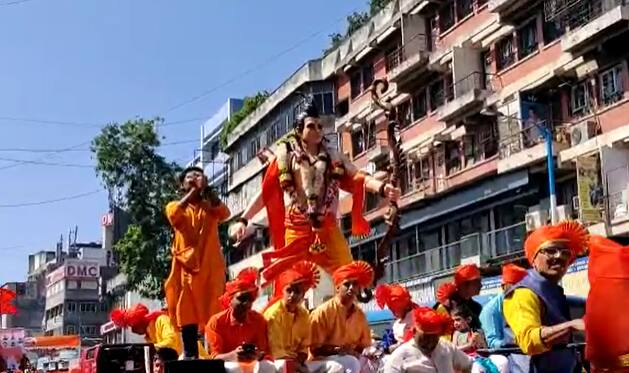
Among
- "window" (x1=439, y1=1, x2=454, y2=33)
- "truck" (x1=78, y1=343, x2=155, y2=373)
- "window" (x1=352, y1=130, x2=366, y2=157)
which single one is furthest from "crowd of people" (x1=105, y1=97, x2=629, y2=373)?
"window" (x1=352, y1=130, x2=366, y2=157)

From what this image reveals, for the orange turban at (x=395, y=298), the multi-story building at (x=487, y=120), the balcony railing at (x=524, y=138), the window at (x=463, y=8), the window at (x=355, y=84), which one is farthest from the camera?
the window at (x=355, y=84)

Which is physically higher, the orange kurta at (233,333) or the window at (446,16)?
the window at (446,16)

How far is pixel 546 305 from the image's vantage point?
4516mm

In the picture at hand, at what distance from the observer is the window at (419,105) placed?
31.2 metres

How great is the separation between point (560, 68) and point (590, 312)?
68.1 ft

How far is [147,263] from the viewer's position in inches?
1240

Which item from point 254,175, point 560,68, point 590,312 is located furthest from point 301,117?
point 254,175

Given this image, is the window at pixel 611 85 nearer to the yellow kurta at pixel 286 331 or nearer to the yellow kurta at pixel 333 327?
the yellow kurta at pixel 333 327

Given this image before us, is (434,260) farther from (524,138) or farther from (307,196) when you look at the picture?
(307,196)

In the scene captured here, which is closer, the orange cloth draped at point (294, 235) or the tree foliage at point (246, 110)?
the orange cloth draped at point (294, 235)

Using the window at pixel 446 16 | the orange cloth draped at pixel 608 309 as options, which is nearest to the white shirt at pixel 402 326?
the orange cloth draped at pixel 608 309

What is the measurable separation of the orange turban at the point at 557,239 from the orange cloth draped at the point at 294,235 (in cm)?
298

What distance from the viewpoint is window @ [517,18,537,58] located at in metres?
25.5

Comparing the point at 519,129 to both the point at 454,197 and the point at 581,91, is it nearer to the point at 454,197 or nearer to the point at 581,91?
the point at 581,91
